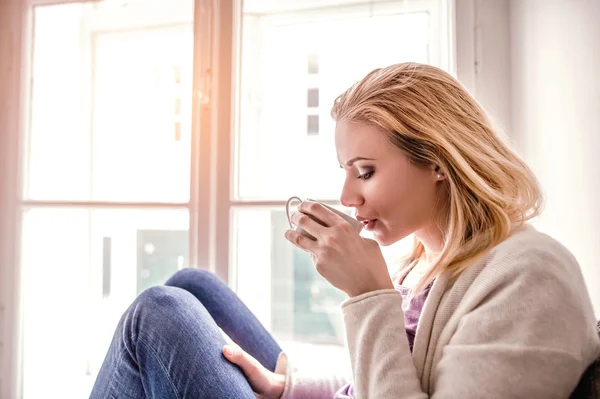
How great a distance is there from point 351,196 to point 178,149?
40.0 inches

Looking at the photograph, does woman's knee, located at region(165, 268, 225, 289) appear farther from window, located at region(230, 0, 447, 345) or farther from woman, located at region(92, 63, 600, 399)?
window, located at region(230, 0, 447, 345)

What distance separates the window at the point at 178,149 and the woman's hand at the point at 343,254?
58 centimetres

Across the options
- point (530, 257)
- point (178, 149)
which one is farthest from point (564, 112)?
point (178, 149)

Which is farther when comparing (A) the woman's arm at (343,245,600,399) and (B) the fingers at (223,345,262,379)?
(B) the fingers at (223,345,262,379)

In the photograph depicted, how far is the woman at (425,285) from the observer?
2.05 ft

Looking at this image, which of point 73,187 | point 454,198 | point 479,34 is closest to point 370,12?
point 479,34

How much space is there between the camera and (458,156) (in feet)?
2.56

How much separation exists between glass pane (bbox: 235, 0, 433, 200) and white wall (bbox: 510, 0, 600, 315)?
1.53 ft

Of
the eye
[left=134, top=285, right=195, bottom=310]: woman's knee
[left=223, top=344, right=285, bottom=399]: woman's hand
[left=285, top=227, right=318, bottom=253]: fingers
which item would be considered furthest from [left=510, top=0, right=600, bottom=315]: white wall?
[left=134, top=285, right=195, bottom=310]: woman's knee

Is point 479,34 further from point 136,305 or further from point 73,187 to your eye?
point 73,187

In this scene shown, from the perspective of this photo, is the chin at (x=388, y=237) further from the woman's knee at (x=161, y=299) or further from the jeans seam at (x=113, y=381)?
the jeans seam at (x=113, y=381)

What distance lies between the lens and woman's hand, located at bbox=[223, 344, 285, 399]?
94 centimetres

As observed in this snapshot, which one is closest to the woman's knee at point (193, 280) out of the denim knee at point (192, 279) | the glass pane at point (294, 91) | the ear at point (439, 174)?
the denim knee at point (192, 279)

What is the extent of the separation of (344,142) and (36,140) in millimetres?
1310
